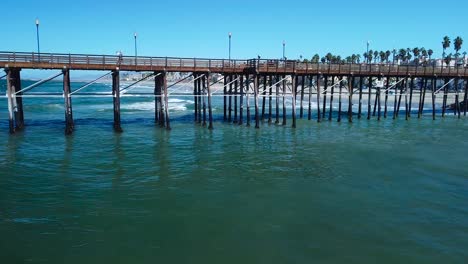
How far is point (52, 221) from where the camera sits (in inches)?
493

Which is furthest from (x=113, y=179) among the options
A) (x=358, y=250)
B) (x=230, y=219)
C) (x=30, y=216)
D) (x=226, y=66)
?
(x=226, y=66)

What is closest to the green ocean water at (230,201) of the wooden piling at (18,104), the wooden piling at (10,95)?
the wooden piling at (10,95)

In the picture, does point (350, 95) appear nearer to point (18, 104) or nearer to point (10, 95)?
point (10, 95)

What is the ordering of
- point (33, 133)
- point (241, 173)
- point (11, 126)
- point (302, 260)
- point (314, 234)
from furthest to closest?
point (33, 133)
point (11, 126)
point (241, 173)
point (314, 234)
point (302, 260)

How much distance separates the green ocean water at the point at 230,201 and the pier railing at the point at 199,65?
5152 millimetres

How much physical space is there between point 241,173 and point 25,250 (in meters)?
10.0

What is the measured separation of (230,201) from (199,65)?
1833 cm

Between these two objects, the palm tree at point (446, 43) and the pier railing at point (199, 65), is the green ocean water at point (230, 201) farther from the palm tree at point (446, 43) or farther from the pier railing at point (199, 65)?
the palm tree at point (446, 43)

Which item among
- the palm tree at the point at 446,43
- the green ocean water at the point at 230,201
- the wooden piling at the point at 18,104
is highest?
the palm tree at the point at 446,43

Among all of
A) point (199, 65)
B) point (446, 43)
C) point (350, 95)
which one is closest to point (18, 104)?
point (199, 65)

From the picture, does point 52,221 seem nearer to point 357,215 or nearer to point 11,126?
point 357,215

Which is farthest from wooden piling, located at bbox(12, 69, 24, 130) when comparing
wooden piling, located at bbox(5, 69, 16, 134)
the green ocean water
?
the green ocean water

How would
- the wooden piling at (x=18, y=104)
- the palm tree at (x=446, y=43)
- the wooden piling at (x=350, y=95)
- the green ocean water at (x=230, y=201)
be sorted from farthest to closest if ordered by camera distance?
the palm tree at (x=446, y=43) → the wooden piling at (x=350, y=95) → the wooden piling at (x=18, y=104) → the green ocean water at (x=230, y=201)

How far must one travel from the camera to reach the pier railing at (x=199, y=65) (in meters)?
26.1
